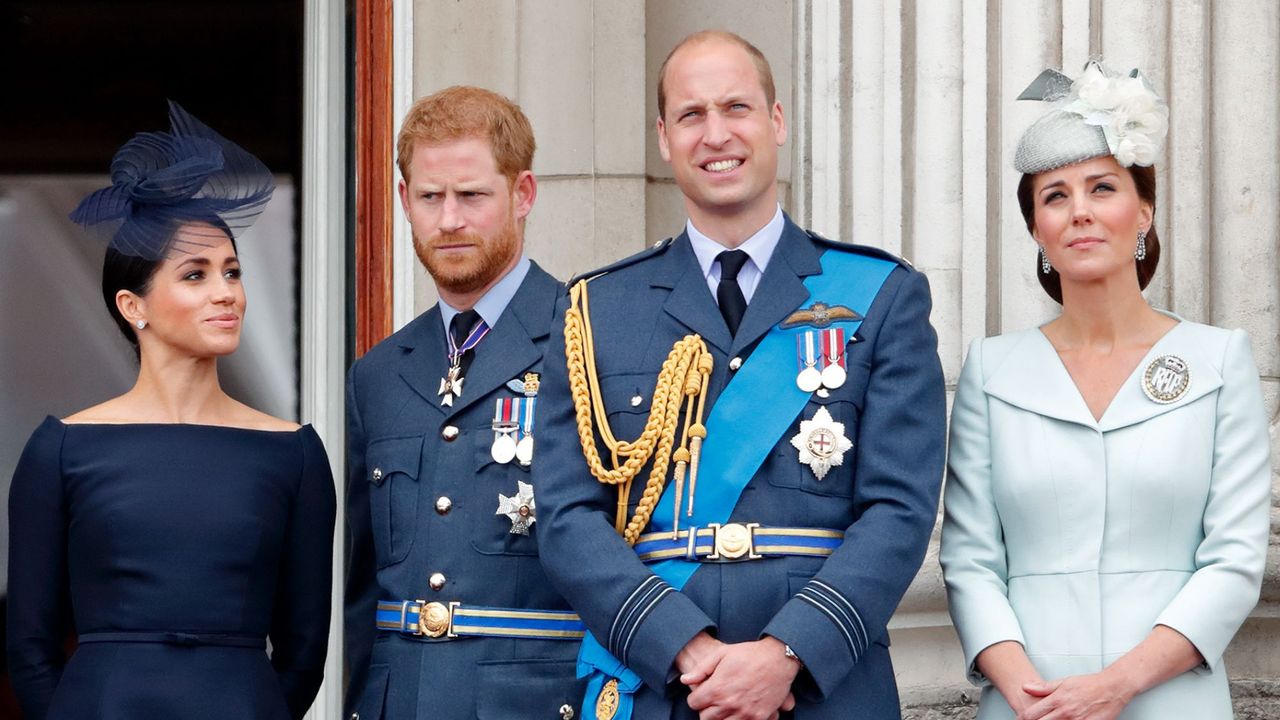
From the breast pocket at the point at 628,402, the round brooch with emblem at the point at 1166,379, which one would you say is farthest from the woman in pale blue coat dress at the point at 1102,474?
the breast pocket at the point at 628,402

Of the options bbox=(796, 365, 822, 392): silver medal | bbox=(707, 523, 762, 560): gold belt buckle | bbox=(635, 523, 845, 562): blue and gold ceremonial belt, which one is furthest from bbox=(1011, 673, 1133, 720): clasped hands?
bbox=(796, 365, 822, 392): silver medal

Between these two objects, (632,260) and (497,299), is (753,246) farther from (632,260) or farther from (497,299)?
(497,299)

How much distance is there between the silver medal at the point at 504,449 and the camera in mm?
3898

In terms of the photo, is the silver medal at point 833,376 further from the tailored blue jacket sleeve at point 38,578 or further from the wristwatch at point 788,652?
the tailored blue jacket sleeve at point 38,578

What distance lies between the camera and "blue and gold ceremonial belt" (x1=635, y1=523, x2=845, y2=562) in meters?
3.37

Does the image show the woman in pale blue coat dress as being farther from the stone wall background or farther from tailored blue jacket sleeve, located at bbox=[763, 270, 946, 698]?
the stone wall background

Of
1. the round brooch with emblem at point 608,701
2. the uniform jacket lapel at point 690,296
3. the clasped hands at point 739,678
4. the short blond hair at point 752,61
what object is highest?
the short blond hair at point 752,61

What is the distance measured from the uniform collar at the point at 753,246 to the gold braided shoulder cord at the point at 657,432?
0.17m

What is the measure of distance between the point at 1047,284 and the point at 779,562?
0.91 metres

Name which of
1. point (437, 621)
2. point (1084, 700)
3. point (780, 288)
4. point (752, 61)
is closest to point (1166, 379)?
point (1084, 700)

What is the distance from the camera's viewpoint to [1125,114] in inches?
145

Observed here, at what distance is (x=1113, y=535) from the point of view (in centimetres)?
355

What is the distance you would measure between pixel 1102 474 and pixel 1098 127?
650mm

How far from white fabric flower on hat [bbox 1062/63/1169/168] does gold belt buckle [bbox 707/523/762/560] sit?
999 mm
